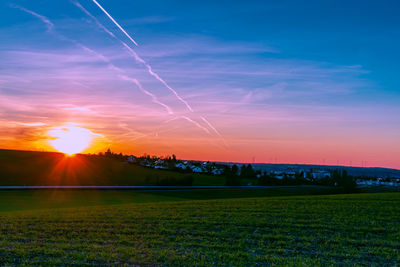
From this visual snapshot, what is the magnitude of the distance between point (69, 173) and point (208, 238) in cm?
7474

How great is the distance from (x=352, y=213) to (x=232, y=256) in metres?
10.1

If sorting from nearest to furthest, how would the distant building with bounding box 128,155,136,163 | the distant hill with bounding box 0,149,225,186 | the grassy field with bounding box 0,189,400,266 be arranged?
the grassy field with bounding box 0,189,400,266 < the distant hill with bounding box 0,149,225,186 < the distant building with bounding box 128,155,136,163

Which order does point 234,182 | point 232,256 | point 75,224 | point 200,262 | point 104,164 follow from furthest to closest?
point 104,164
point 234,182
point 75,224
point 232,256
point 200,262

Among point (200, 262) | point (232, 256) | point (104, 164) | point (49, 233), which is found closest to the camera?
Result: point (200, 262)

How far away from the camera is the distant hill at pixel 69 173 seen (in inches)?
2709

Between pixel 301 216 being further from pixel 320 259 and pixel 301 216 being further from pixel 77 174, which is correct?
pixel 77 174

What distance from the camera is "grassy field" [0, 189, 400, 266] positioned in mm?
9516

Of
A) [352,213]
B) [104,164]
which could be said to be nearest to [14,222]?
[352,213]

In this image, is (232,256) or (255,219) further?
(255,219)

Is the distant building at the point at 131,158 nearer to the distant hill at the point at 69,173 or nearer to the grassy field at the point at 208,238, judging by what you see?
the distant hill at the point at 69,173

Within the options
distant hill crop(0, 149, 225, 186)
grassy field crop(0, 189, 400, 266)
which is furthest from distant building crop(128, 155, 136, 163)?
grassy field crop(0, 189, 400, 266)

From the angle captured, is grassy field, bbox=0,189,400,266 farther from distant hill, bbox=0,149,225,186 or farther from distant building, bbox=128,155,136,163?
distant building, bbox=128,155,136,163

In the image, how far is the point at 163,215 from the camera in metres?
17.1

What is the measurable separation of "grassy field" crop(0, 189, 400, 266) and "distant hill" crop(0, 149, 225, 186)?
5349 centimetres
